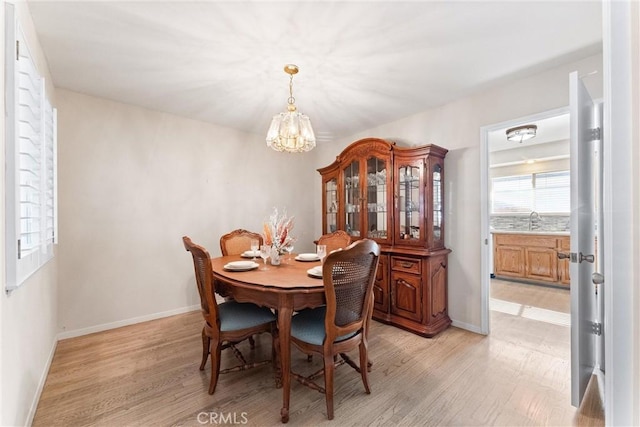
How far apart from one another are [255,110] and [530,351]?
3.73 m

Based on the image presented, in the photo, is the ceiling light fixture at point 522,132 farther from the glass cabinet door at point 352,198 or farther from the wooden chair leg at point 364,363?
the wooden chair leg at point 364,363

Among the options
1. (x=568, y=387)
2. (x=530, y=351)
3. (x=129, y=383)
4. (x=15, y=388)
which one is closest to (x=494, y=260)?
(x=530, y=351)

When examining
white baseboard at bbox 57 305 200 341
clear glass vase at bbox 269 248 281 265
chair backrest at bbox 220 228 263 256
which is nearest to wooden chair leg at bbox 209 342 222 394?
clear glass vase at bbox 269 248 281 265

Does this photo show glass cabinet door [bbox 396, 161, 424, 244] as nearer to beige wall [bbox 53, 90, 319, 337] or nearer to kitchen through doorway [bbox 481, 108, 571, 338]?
kitchen through doorway [bbox 481, 108, 571, 338]

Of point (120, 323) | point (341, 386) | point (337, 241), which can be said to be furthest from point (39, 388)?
point (337, 241)

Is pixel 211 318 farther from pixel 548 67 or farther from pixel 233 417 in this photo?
pixel 548 67

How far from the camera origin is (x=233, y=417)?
166cm

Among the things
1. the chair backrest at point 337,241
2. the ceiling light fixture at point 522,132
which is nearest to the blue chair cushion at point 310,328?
the chair backrest at point 337,241

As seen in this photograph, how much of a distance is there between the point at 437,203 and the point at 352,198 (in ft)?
3.55

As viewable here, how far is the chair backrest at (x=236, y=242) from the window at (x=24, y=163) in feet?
4.67

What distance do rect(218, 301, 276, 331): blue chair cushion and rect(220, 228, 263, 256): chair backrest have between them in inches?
38.3

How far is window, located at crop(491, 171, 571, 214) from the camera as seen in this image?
16.3ft

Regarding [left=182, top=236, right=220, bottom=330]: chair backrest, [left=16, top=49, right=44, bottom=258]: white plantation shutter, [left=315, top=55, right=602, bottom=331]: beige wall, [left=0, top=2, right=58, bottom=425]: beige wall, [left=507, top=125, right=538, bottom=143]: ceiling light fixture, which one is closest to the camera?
[left=0, top=2, right=58, bottom=425]: beige wall

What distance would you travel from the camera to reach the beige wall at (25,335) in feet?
4.11
